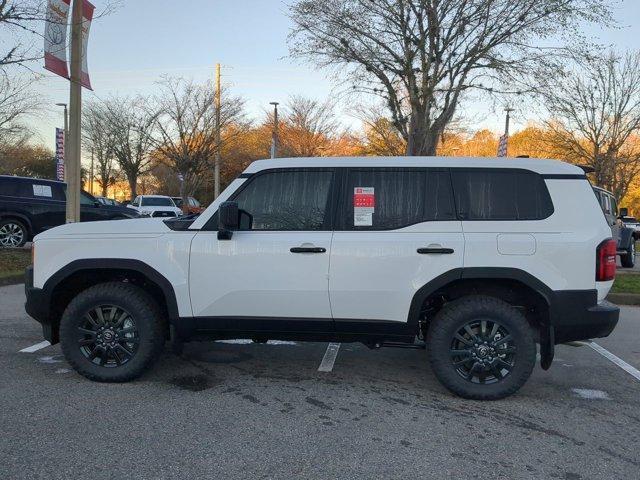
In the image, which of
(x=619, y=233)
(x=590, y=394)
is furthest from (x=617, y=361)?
(x=619, y=233)

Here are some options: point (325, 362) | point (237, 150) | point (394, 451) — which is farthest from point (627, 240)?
point (237, 150)

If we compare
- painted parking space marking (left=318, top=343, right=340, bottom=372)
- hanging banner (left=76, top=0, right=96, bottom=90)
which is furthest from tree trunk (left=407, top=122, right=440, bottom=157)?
painted parking space marking (left=318, top=343, right=340, bottom=372)

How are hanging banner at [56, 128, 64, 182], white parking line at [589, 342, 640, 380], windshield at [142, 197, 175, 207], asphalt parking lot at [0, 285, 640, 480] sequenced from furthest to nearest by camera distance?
windshield at [142, 197, 175, 207]
hanging banner at [56, 128, 64, 182]
white parking line at [589, 342, 640, 380]
asphalt parking lot at [0, 285, 640, 480]

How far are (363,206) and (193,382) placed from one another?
2041 mm

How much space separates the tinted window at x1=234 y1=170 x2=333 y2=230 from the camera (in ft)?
14.4

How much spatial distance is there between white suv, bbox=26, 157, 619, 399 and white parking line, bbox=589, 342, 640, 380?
Answer: 1364mm

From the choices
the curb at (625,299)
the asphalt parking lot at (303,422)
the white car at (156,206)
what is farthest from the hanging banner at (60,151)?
the curb at (625,299)

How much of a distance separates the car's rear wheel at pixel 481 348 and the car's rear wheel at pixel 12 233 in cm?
1132

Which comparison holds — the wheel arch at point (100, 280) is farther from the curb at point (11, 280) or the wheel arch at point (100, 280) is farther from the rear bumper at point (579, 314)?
the curb at point (11, 280)

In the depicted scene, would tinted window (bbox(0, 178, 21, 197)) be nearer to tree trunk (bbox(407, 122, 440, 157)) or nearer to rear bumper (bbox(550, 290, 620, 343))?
tree trunk (bbox(407, 122, 440, 157))

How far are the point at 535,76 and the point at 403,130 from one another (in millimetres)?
4115

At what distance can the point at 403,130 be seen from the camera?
58.1 feet

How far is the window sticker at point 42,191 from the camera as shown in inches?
510

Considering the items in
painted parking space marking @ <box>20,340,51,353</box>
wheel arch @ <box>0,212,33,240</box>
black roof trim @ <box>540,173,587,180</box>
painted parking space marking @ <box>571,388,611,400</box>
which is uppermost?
black roof trim @ <box>540,173,587,180</box>
